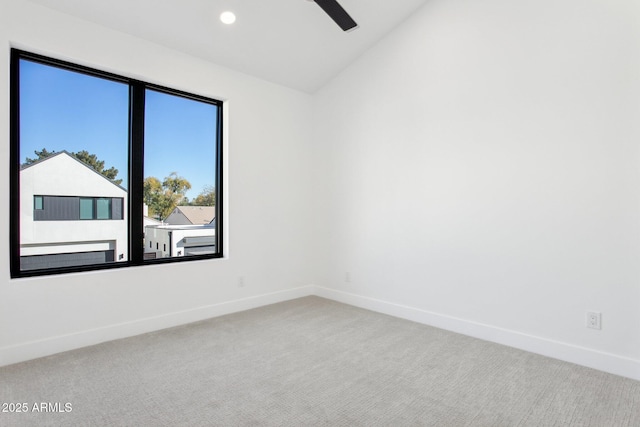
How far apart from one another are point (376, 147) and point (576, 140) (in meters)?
1.82

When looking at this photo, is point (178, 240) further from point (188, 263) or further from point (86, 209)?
point (86, 209)

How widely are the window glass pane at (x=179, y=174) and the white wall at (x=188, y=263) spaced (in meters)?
0.20

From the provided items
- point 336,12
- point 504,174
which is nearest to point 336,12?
point 336,12

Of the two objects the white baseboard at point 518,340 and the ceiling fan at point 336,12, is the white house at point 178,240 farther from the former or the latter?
the ceiling fan at point 336,12

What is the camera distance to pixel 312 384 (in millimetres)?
2193

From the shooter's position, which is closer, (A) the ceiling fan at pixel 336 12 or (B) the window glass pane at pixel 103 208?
(A) the ceiling fan at pixel 336 12

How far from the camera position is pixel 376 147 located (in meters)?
3.83

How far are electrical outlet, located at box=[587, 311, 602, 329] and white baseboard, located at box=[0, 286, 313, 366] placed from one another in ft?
9.69

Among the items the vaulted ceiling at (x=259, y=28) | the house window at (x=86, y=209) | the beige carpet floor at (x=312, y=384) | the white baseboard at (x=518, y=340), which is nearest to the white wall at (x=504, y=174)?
the white baseboard at (x=518, y=340)

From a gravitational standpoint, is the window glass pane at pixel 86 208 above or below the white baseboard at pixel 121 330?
above

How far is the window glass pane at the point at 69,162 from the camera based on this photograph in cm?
265

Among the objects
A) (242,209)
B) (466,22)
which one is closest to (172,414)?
(242,209)

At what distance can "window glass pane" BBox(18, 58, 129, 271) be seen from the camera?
2.65 m

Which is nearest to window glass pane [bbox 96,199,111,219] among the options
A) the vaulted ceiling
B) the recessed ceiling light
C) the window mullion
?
the window mullion
